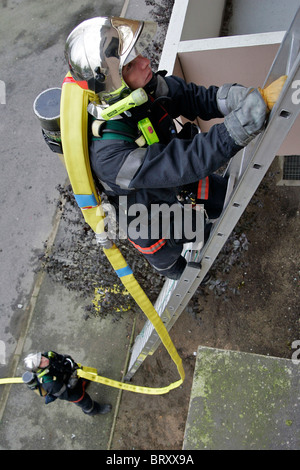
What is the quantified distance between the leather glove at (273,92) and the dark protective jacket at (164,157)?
0.22 meters

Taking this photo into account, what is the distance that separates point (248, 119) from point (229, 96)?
613mm

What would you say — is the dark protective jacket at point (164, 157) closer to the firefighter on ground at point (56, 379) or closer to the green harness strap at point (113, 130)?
the green harness strap at point (113, 130)

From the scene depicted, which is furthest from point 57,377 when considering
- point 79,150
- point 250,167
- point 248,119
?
point 248,119

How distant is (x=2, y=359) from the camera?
5.11 metres

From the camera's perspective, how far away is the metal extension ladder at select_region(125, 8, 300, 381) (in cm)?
174

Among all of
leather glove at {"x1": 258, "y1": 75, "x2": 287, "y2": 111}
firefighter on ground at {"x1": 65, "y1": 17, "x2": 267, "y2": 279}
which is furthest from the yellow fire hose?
leather glove at {"x1": 258, "y1": 75, "x2": 287, "y2": 111}

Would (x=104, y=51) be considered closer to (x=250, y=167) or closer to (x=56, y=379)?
(x=250, y=167)

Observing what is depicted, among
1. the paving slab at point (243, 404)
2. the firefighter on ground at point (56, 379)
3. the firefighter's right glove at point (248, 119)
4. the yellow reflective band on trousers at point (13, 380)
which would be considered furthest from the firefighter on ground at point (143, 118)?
the yellow reflective band on trousers at point (13, 380)

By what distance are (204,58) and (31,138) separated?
3.45m

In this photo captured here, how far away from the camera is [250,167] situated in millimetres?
2102

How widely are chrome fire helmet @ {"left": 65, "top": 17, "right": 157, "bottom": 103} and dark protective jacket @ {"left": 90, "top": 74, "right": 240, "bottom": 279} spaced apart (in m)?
0.20

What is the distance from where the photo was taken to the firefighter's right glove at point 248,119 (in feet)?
5.98

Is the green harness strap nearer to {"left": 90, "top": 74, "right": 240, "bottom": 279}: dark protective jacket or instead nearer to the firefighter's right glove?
{"left": 90, "top": 74, "right": 240, "bottom": 279}: dark protective jacket

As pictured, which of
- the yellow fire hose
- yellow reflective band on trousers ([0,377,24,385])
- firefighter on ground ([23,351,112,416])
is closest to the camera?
the yellow fire hose
